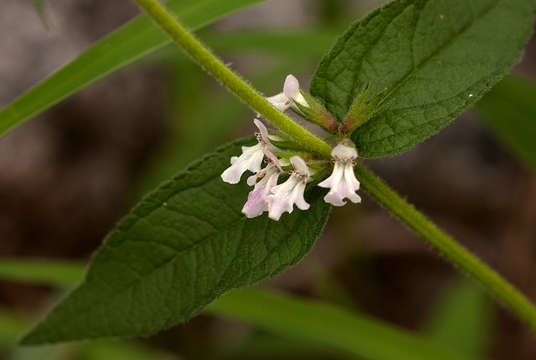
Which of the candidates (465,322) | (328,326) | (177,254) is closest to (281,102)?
(177,254)

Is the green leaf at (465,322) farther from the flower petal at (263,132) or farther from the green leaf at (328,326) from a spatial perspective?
the flower petal at (263,132)

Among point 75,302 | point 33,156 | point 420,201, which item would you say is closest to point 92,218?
point 33,156

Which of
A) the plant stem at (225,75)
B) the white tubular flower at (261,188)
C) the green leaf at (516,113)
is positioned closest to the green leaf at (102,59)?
the plant stem at (225,75)

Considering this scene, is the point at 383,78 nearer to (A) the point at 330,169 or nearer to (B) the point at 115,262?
(A) the point at 330,169

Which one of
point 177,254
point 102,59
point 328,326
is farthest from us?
point 328,326

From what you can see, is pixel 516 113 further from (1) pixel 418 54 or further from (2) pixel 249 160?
(2) pixel 249 160

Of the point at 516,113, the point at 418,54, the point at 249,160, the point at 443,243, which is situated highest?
the point at 516,113
